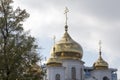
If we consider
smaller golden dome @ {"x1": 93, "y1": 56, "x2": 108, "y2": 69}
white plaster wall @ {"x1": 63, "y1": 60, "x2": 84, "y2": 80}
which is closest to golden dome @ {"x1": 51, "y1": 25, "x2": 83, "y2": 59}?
white plaster wall @ {"x1": 63, "y1": 60, "x2": 84, "y2": 80}

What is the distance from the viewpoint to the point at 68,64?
158ft

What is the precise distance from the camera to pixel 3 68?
55.2 ft

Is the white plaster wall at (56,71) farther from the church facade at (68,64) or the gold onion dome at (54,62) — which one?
the gold onion dome at (54,62)

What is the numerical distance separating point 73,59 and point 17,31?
3128cm

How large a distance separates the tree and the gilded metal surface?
3092 cm

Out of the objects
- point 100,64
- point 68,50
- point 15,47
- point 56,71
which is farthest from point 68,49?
point 15,47

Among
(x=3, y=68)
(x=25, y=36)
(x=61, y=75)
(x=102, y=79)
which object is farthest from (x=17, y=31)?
Answer: (x=102, y=79)

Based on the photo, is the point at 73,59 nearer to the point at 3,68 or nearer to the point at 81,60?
the point at 81,60

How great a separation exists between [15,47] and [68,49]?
31.8 m

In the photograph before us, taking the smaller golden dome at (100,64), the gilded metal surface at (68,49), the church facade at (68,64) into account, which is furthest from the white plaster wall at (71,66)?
the smaller golden dome at (100,64)

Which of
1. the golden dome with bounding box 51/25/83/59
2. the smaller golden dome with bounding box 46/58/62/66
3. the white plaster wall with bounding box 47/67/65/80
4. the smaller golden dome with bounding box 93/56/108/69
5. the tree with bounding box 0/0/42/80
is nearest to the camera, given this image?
the tree with bounding box 0/0/42/80

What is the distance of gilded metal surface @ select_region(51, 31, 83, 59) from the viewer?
1916 inches

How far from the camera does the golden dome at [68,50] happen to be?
160ft

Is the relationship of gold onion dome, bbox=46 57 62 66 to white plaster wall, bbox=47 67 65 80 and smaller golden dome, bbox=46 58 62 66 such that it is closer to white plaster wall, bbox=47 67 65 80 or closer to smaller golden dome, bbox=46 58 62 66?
smaller golden dome, bbox=46 58 62 66
